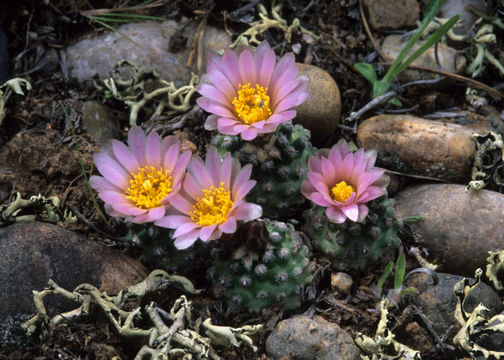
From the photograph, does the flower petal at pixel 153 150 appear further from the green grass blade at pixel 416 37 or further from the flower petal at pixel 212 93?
the green grass blade at pixel 416 37

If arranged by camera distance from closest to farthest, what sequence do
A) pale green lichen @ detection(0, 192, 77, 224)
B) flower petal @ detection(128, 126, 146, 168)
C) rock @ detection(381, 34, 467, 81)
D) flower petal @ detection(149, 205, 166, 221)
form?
flower petal @ detection(149, 205, 166, 221) → flower petal @ detection(128, 126, 146, 168) → pale green lichen @ detection(0, 192, 77, 224) → rock @ detection(381, 34, 467, 81)

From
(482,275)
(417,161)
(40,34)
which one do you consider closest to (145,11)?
(40,34)

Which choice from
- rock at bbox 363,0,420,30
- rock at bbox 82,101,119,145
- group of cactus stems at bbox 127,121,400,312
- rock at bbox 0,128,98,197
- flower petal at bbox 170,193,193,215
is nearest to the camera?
flower petal at bbox 170,193,193,215

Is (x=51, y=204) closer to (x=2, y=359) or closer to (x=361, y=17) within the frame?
(x=2, y=359)

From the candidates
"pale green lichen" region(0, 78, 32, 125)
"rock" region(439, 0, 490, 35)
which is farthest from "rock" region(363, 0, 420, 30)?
"pale green lichen" region(0, 78, 32, 125)

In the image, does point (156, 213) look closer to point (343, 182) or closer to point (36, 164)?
point (343, 182)

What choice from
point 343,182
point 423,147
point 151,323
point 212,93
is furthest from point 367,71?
point 151,323

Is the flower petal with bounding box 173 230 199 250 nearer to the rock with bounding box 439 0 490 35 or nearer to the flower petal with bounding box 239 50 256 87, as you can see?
the flower petal with bounding box 239 50 256 87
